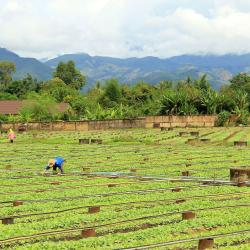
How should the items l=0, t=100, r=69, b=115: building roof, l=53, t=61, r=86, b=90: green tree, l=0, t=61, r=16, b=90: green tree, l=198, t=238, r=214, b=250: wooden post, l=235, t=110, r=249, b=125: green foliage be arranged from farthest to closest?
l=0, t=61, r=16, b=90: green tree → l=53, t=61, r=86, b=90: green tree → l=0, t=100, r=69, b=115: building roof → l=235, t=110, r=249, b=125: green foliage → l=198, t=238, r=214, b=250: wooden post

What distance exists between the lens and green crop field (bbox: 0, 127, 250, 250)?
32.0 feet

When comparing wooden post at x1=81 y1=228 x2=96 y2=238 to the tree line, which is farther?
the tree line

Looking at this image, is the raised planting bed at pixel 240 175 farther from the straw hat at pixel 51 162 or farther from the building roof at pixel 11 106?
the building roof at pixel 11 106

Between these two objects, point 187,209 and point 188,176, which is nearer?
point 187,209

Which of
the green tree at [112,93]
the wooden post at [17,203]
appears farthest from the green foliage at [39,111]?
the wooden post at [17,203]

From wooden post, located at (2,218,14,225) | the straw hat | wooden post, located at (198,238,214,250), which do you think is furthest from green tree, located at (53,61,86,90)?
wooden post, located at (198,238,214,250)

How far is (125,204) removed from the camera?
13.2m

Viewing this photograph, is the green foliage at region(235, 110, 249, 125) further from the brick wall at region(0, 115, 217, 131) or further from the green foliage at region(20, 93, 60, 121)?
the green foliage at region(20, 93, 60, 121)

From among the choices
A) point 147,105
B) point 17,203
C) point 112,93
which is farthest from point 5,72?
point 17,203

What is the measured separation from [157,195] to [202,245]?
5.60 m

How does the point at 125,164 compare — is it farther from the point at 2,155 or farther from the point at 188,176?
the point at 2,155

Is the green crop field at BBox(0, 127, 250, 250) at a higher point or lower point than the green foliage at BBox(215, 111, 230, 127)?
lower

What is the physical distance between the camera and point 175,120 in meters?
51.7

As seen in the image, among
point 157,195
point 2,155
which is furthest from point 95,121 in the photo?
point 157,195
